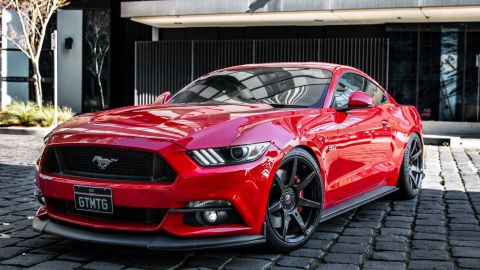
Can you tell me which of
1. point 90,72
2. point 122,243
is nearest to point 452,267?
point 122,243

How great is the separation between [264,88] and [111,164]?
5.80 feet

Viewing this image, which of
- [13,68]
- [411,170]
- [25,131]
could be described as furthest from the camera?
[13,68]

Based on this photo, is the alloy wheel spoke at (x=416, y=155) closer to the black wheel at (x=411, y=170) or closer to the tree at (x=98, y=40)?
A: the black wheel at (x=411, y=170)

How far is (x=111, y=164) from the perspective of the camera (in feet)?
13.9

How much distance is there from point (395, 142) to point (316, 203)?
1.91 meters

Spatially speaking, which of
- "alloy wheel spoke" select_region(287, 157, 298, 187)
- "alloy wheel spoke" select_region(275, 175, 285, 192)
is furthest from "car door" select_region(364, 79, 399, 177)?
"alloy wheel spoke" select_region(275, 175, 285, 192)

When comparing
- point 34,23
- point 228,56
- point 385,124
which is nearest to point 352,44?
point 228,56

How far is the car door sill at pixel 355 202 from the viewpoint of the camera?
5084mm

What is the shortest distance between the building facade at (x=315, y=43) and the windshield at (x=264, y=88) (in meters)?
10.4

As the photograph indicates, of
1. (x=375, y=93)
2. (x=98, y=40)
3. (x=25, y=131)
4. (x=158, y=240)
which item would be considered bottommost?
(x=25, y=131)

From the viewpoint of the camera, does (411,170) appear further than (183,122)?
Yes

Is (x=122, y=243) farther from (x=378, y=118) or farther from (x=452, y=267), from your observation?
(x=378, y=118)

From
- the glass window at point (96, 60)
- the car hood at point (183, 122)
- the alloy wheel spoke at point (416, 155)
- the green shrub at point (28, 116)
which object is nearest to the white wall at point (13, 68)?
the glass window at point (96, 60)

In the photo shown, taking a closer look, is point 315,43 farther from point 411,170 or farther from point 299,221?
point 299,221
